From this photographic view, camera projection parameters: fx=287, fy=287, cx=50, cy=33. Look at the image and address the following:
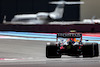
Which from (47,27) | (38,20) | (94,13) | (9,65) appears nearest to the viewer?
(9,65)

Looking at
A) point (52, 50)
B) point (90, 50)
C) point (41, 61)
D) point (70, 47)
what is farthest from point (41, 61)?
point (90, 50)

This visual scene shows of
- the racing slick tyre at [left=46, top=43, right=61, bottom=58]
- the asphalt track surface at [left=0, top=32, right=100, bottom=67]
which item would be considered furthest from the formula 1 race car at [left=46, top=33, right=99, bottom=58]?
the asphalt track surface at [left=0, top=32, right=100, bottom=67]

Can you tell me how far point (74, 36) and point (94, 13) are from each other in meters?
39.2

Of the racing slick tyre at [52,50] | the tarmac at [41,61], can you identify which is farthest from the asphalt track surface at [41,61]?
the racing slick tyre at [52,50]

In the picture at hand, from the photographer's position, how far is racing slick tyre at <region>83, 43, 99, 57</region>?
10345mm

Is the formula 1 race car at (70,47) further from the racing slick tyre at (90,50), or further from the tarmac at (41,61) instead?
the tarmac at (41,61)

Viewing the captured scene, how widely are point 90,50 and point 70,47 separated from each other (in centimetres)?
78

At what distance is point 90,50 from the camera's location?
10.4m

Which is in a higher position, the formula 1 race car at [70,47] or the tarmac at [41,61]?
the formula 1 race car at [70,47]

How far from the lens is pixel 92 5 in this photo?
4853cm

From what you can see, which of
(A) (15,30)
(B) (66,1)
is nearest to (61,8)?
(B) (66,1)

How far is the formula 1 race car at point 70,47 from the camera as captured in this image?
33.1 feet

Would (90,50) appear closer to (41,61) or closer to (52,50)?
(52,50)

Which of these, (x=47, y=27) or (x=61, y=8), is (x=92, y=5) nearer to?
(x=61, y=8)
